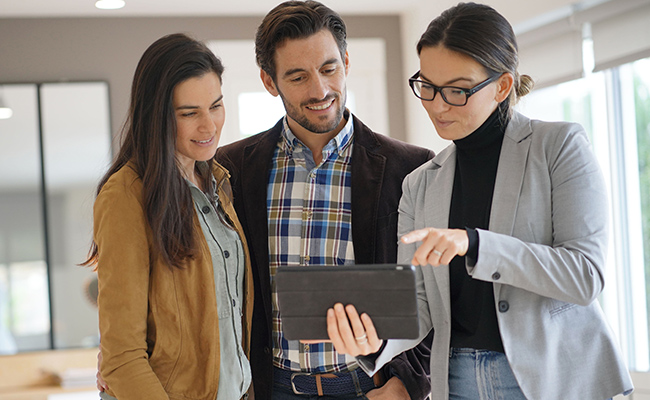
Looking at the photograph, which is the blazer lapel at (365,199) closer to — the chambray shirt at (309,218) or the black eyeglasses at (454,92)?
the chambray shirt at (309,218)

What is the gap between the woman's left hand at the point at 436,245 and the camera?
125 cm

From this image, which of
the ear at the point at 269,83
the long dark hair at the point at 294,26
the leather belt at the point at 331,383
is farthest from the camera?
the ear at the point at 269,83

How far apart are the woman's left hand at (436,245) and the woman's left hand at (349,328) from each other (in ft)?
0.50

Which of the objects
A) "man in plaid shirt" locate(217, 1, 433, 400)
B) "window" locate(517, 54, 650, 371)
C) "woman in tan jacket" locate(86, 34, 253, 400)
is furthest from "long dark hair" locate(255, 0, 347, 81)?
"window" locate(517, 54, 650, 371)

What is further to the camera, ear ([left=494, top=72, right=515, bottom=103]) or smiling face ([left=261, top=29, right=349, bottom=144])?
smiling face ([left=261, top=29, right=349, bottom=144])

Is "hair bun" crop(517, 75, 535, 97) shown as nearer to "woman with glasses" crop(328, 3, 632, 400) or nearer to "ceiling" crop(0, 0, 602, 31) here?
"woman with glasses" crop(328, 3, 632, 400)

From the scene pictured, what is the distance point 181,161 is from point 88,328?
289 centimetres

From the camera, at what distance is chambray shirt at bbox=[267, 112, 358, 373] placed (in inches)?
70.2

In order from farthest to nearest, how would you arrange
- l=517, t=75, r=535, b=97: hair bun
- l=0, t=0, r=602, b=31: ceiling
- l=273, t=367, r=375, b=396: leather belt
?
1. l=0, t=0, r=602, b=31: ceiling
2. l=273, t=367, r=375, b=396: leather belt
3. l=517, t=75, r=535, b=97: hair bun

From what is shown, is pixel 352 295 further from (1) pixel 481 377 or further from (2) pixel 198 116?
(2) pixel 198 116

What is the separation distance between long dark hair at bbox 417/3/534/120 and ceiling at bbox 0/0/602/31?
2.33 m

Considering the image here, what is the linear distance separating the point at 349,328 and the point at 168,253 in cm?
44

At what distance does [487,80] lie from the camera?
146 centimetres

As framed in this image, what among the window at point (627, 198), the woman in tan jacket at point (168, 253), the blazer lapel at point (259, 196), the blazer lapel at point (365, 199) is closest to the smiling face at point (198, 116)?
the woman in tan jacket at point (168, 253)
